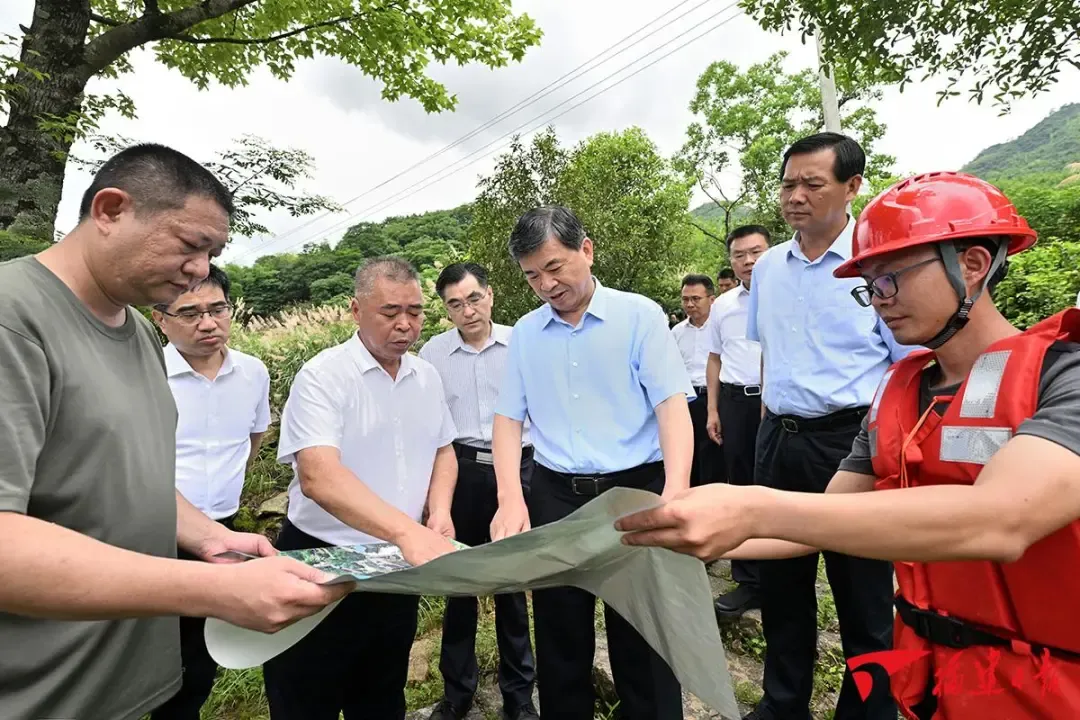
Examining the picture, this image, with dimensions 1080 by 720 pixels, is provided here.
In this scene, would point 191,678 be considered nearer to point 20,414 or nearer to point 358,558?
point 358,558

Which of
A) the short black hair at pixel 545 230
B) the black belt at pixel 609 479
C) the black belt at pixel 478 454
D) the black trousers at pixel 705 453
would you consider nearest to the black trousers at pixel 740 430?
the black trousers at pixel 705 453

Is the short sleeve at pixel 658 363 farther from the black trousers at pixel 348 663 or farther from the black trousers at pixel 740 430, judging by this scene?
the black trousers at pixel 740 430

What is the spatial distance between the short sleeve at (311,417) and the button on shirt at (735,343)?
3376 millimetres

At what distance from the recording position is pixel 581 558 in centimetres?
120

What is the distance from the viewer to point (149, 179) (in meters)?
1.28

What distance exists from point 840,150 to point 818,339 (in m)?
0.84

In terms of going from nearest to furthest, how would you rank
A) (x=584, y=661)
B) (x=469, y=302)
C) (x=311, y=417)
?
(x=311, y=417)
(x=584, y=661)
(x=469, y=302)

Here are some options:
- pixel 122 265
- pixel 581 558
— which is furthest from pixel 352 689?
pixel 122 265

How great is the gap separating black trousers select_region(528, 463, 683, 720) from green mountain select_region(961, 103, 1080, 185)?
66.7 metres

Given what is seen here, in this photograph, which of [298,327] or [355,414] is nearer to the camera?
[355,414]

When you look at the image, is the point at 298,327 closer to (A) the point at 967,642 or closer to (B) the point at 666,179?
(A) the point at 967,642

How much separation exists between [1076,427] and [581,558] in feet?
2.86

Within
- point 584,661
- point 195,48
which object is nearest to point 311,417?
point 584,661

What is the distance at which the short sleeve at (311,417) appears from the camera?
1.98 m
